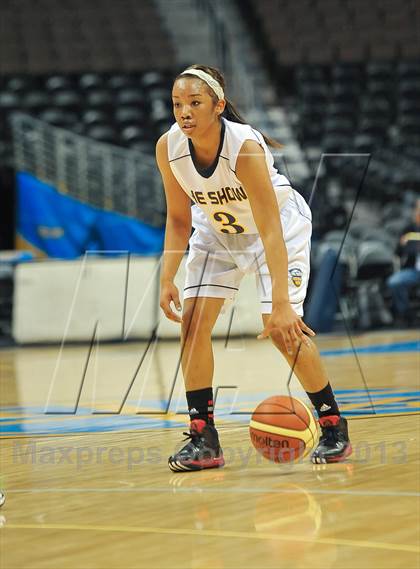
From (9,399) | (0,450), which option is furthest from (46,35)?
(0,450)

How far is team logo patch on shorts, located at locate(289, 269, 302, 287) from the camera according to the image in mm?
4326

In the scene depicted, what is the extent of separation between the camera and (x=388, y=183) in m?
16.6

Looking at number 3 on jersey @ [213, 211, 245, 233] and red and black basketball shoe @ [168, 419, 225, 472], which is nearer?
red and black basketball shoe @ [168, 419, 225, 472]

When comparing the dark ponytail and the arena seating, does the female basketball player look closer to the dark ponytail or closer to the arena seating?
the dark ponytail

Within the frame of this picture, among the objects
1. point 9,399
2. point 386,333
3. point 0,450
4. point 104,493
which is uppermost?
point 104,493

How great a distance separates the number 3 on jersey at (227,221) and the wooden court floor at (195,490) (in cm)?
100

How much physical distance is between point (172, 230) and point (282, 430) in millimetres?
1019

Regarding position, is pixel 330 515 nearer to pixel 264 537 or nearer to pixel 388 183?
pixel 264 537

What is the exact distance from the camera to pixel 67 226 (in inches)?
595

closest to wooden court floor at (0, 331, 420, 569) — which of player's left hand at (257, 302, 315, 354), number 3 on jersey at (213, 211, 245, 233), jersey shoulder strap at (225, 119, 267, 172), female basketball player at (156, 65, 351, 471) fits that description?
female basketball player at (156, 65, 351, 471)

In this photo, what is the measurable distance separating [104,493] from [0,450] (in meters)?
1.44

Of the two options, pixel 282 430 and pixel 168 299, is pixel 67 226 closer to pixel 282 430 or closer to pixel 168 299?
pixel 168 299

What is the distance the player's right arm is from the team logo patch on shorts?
0.51 m

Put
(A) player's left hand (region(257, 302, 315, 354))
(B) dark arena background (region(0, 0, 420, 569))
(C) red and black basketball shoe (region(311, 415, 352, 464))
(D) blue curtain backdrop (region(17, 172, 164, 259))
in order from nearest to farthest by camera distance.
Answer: (B) dark arena background (region(0, 0, 420, 569))
(A) player's left hand (region(257, 302, 315, 354))
(C) red and black basketball shoe (region(311, 415, 352, 464))
(D) blue curtain backdrop (region(17, 172, 164, 259))
